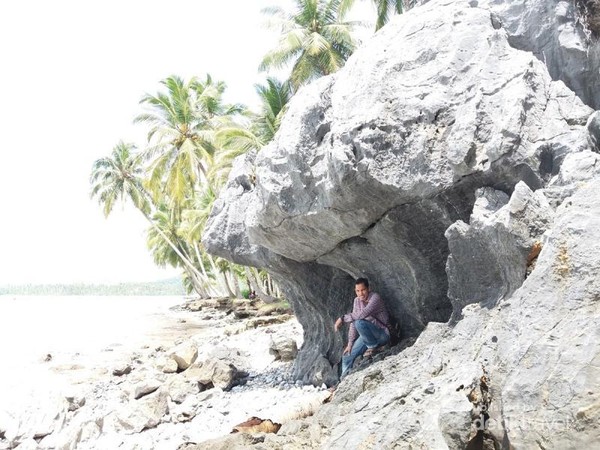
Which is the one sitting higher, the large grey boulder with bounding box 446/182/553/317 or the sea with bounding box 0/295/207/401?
the large grey boulder with bounding box 446/182/553/317

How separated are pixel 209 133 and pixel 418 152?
2440 centimetres

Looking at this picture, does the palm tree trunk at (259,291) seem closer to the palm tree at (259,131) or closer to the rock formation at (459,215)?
the palm tree at (259,131)

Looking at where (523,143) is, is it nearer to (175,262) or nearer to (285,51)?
(285,51)

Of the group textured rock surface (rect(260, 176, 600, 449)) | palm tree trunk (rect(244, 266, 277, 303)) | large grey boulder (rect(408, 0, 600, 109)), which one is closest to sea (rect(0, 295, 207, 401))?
palm tree trunk (rect(244, 266, 277, 303))

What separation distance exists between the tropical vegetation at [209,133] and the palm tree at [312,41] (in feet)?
0.14

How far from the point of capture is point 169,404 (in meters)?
9.62

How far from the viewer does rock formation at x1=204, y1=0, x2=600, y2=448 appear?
13.1 feet

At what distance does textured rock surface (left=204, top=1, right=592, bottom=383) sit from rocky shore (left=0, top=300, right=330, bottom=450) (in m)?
2.58

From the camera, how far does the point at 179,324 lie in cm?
2958

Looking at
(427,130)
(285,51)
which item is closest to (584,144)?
(427,130)

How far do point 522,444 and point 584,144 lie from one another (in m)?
3.75

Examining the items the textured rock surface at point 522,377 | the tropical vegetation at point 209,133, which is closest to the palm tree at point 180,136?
the tropical vegetation at point 209,133

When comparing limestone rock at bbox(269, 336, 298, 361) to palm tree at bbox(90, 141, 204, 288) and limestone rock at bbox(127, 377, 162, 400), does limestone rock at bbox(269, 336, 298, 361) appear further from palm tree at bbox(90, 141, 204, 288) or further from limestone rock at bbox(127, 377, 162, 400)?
palm tree at bbox(90, 141, 204, 288)

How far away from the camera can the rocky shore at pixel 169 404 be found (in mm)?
8469
